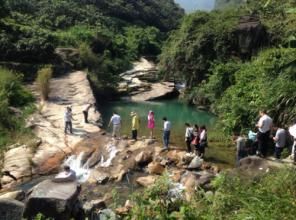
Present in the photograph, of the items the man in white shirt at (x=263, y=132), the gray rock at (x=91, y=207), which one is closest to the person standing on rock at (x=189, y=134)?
the man in white shirt at (x=263, y=132)

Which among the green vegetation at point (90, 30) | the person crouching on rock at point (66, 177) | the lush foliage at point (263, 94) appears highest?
the green vegetation at point (90, 30)

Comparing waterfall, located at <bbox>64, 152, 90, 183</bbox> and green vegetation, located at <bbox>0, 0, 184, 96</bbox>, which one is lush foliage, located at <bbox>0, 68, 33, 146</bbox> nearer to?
waterfall, located at <bbox>64, 152, 90, 183</bbox>

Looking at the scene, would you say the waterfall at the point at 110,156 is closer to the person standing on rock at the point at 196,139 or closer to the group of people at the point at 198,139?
the group of people at the point at 198,139

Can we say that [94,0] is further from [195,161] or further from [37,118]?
[195,161]

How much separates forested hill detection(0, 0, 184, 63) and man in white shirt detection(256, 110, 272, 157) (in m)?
20.6

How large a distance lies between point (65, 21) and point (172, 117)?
2734cm

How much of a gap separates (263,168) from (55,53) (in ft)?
76.9

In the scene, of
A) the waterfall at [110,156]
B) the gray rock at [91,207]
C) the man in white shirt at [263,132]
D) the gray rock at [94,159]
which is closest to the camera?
the gray rock at [91,207]

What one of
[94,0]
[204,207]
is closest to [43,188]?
[204,207]

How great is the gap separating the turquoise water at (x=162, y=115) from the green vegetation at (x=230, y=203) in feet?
32.3

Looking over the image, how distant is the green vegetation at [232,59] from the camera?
1864 centimetres

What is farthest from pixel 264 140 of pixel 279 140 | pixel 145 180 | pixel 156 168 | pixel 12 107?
pixel 12 107

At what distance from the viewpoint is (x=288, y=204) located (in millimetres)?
7426

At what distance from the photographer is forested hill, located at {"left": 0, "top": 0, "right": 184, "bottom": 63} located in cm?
3169
